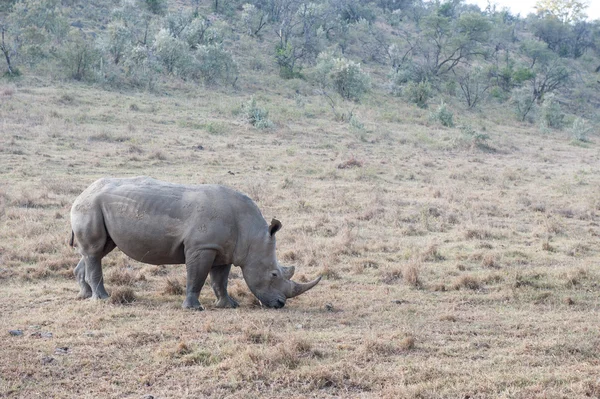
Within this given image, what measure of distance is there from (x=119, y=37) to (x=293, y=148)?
1686 centimetres

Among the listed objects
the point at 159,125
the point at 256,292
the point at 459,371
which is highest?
Answer: the point at 459,371

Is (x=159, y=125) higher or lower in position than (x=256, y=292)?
lower

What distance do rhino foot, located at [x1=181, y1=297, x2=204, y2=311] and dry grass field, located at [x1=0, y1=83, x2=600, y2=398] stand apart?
0.58 ft

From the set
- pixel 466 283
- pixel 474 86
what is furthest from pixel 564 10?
pixel 466 283

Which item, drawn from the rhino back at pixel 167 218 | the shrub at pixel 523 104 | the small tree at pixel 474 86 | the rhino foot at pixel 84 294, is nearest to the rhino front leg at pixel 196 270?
the rhino back at pixel 167 218

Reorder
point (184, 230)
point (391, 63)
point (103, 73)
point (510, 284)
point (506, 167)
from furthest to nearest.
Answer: point (391, 63), point (103, 73), point (506, 167), point (510, 284), point (184, 230)

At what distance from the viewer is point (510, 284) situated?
9.76 meters

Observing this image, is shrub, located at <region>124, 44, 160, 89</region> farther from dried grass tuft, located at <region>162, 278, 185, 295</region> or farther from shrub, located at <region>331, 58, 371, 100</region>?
dried grass tuft, located at <region>162, 278, 185, 295</region>

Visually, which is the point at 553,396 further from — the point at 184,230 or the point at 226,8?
the point at 226,8

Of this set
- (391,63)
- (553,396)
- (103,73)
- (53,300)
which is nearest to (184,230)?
(53,300)

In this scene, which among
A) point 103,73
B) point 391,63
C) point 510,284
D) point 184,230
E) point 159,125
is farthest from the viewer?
point 391,63

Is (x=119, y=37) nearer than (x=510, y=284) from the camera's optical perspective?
No

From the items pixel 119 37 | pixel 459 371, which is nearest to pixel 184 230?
pixel 459 371

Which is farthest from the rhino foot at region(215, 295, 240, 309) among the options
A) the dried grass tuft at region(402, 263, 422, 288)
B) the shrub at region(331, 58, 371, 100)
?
the shrub at region(331, 58, 371, 100)
